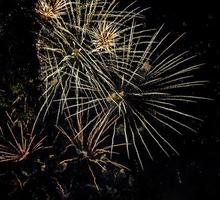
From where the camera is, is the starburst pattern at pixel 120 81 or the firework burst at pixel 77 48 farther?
the starburst pattern at pixel 120 81

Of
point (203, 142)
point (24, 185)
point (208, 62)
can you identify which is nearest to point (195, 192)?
point (203, 142)

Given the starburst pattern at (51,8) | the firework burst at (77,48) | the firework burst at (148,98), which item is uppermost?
the starburst pattern at (51,8)

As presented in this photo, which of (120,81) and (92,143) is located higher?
(120,81)

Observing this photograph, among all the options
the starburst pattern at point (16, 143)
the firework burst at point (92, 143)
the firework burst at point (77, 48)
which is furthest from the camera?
the firework burst at point (92, 143)

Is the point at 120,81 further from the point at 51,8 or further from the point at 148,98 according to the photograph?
the point at 51,8

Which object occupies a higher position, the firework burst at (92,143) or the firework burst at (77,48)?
the firework burst at (77,48)

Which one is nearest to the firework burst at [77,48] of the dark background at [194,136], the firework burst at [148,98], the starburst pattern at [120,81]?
the starburst pattern at [120,81]

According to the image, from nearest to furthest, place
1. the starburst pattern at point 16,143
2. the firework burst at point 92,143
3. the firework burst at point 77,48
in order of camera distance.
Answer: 1. the firework burst at point 77,48
2. the starburst pattern at point 16,143
3. the firework burst at point 92,143

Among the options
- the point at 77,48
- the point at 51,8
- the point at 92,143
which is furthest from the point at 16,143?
the point at 51,8

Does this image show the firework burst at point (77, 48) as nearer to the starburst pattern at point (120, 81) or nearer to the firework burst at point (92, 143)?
the starburst pattern at point (120, 81)
